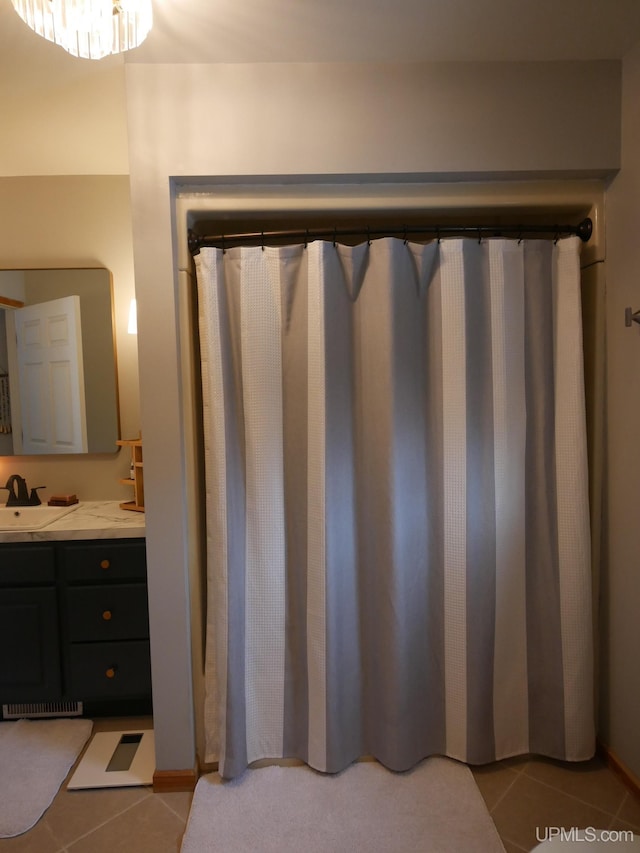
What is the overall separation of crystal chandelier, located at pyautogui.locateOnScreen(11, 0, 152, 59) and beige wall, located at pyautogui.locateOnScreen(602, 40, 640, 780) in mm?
1461

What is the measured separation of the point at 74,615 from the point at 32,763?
1.71 feet

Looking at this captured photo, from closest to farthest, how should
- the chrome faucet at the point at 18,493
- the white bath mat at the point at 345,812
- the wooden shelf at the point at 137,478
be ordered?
the white bath mat at the point at 345,812 → the wooden shelf at the point at 137,478 → the chrome faucet at the point at 18,493

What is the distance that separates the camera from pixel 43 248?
7.67ft

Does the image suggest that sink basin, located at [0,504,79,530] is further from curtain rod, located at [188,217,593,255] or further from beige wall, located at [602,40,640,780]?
beige wall, located at [602,40,640,780]

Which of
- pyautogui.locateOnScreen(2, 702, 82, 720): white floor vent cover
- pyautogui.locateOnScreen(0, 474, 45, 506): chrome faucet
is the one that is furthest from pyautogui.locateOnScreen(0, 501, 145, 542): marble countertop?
pyautogui.locateOnScreen(2, 702, 82, 720): white floor vent cover

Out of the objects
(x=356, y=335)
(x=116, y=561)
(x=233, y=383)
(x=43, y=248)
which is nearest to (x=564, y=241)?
(x=356, y=335)

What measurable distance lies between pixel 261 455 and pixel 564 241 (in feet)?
4.10

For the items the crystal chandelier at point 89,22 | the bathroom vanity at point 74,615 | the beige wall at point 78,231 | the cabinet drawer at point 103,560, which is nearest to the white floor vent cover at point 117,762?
the bathroom vanity at point 74,615

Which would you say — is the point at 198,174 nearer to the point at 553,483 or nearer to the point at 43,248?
the point at 43,248

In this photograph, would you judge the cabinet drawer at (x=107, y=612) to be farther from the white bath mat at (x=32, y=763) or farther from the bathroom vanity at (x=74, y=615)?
the white bath mat at (x=32, y=763)

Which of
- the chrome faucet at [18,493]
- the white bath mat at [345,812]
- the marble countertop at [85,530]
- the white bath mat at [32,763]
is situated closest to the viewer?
the white bath mat at [345,812]

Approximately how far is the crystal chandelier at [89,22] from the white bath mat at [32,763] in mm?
2210

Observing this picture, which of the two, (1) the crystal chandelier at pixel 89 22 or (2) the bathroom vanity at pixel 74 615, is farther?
(2) the bathroom vanity at pixel 74 615

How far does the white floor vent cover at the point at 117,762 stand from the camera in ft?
5.38
